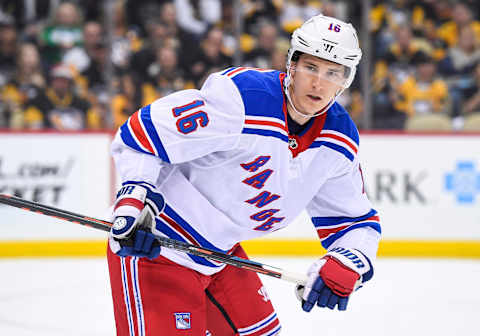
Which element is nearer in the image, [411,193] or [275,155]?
[275,155]

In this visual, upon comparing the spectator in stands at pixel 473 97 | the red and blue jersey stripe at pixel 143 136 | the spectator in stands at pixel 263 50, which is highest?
the red and blue jersey stripe at pixel 143 136

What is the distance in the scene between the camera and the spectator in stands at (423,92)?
544 centimetres

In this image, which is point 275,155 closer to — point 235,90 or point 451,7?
point 235,90

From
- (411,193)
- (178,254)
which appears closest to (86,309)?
(178,254)

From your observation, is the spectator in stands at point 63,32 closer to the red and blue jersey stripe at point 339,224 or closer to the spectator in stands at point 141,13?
the spectator in stands at point 141,13

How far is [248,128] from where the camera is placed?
6.12 feet

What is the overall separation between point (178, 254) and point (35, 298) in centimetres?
214

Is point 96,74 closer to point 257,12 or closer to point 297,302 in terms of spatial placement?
point 257,12

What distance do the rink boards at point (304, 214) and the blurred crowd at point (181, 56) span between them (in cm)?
25

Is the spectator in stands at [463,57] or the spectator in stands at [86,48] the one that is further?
the spectator in stands at [463,57]

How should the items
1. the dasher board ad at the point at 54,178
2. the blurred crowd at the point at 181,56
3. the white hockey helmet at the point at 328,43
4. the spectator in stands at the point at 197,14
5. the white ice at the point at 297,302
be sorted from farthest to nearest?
1. the spectator in stands at the point at 197,14
2. the blurred crowd at the point at 181,56
3. the dasher board ad at the point at 54,178
4. the white ice at the point at 297,302
5. the white hockey helmet at the point at 328,43

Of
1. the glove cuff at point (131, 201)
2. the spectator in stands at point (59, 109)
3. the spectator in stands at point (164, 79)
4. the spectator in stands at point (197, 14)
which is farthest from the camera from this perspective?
the spectator in stands at point (197, 14)

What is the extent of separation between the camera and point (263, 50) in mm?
5578

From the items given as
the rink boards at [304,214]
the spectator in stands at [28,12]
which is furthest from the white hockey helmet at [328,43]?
the spectator in stands at [28,12]
